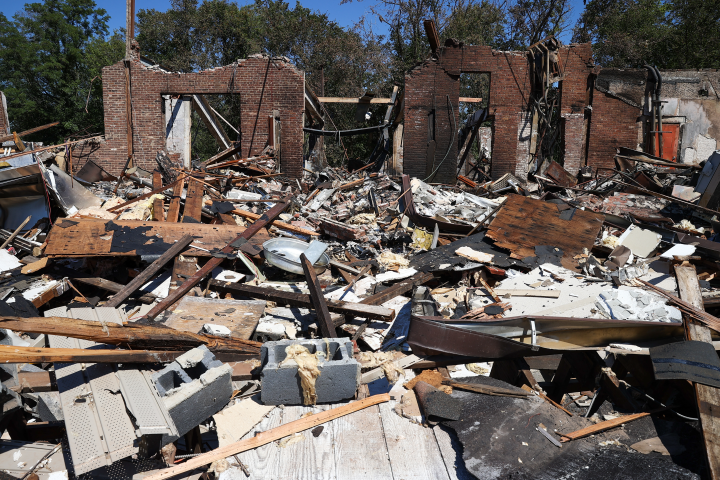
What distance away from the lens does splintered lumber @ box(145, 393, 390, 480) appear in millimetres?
2652

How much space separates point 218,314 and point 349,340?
1795mm

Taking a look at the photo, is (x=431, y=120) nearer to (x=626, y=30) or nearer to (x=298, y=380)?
(x=298, y=380)

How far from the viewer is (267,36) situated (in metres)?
23.0

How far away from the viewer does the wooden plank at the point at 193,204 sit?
277 inches

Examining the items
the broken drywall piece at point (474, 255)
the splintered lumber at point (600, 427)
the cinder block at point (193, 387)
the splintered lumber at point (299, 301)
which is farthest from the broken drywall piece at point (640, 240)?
the cinder block at point (193, 387)

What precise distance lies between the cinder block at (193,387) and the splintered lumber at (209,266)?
1.54 m

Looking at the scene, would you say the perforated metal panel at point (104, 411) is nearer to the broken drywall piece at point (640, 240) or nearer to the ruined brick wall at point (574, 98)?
the broken drywall piece at point (640, 240)

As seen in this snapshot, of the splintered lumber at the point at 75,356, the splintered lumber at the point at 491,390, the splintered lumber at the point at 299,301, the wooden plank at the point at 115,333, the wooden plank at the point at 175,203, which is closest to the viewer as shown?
the splintered lumber at the point at 75,356

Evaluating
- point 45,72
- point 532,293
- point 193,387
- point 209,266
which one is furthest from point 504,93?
point 45,72

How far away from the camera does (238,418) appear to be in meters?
3.17

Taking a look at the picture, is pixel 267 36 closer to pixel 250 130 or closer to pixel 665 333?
pixel 250 130

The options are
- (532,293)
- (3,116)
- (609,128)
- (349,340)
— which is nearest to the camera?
(349,340)

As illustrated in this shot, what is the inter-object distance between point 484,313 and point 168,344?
9.49 feet

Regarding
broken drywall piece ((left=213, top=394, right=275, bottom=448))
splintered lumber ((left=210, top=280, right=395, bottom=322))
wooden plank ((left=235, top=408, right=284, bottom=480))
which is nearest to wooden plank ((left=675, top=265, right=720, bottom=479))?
wooden plank ((left=235, top=408, right=284, bottom=480))
